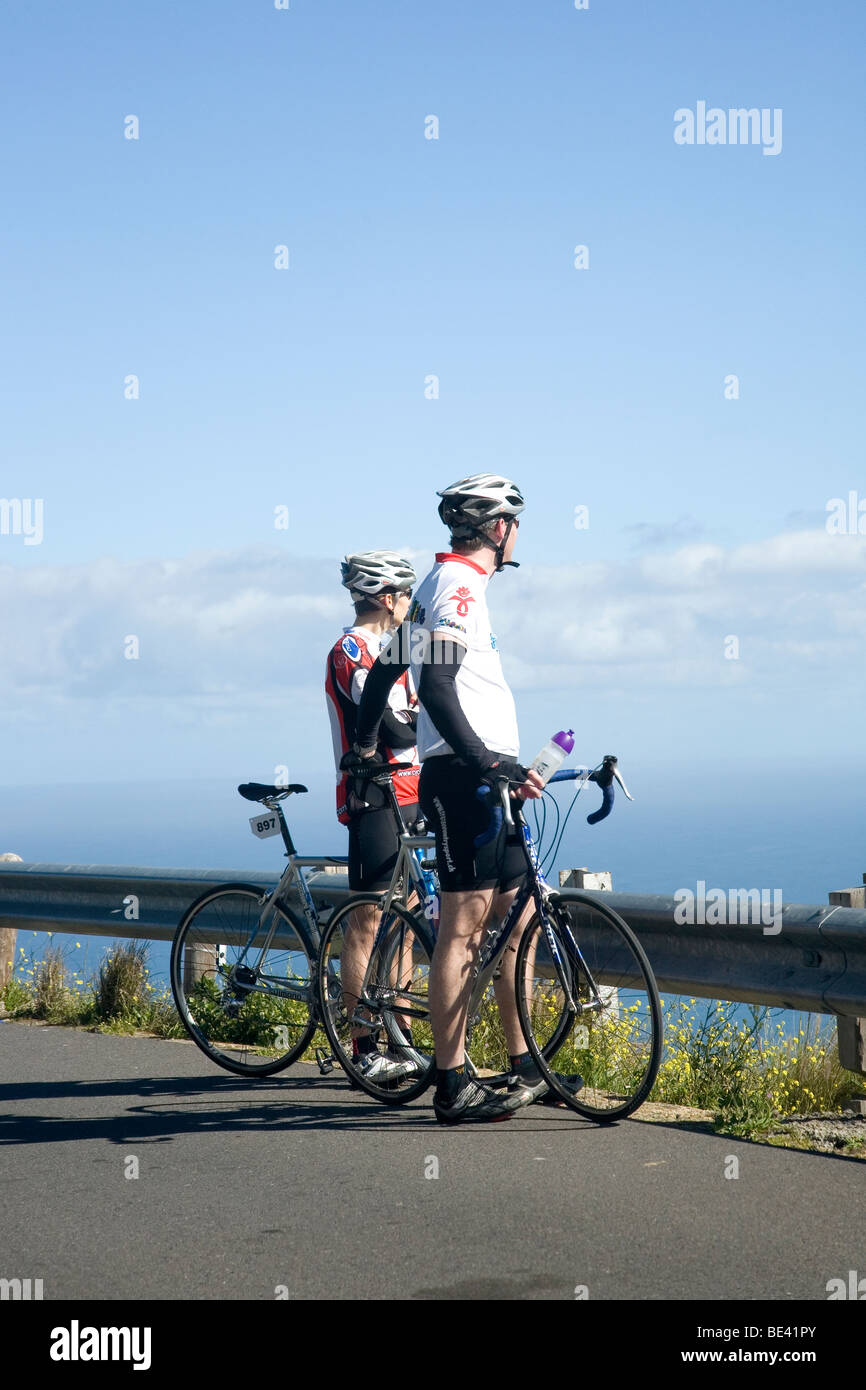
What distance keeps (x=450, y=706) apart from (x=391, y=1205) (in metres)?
1.91

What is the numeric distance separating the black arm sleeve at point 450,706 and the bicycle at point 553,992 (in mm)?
149

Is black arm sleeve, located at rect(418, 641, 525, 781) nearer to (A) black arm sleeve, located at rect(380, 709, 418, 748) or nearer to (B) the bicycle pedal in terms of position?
(A) black arm sleeve, located at rect(380, 709, 418, 748)

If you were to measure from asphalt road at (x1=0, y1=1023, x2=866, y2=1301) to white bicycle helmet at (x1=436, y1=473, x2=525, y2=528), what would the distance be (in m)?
2.54

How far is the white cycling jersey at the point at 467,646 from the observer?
588 centimetres

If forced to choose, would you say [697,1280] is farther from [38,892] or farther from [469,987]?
[38,892]

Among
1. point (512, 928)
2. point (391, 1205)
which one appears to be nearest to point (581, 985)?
point (512, 928)

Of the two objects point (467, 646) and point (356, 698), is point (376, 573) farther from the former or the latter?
point (467, 646)

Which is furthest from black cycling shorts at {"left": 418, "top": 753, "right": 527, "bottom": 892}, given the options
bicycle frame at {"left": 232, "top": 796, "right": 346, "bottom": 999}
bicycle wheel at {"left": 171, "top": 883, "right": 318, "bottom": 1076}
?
bicycle wheel at {"left": 171, "top": 883, "right": 318, "bottom": 1076}

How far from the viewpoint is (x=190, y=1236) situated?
15.3ft

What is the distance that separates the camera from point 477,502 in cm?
A: 607

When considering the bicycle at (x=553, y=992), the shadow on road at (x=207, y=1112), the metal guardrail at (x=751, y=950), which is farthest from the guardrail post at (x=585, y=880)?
the shadow on road at (x=207, y=1112)

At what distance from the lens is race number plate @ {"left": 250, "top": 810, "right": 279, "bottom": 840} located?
7488 millimetres
